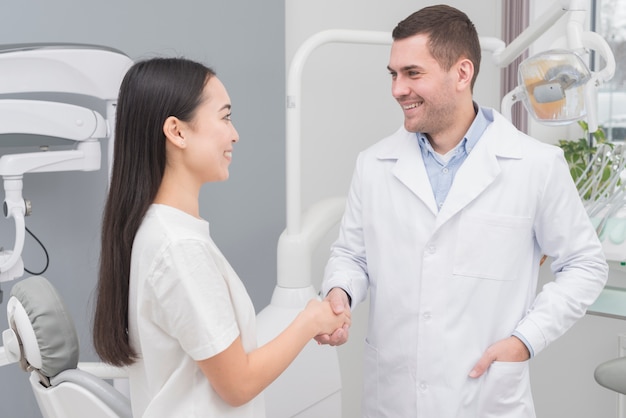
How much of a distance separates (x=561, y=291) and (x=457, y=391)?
28 cm

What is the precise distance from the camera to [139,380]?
1.16m

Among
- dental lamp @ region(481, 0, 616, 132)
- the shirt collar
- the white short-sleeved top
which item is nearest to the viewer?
the white short-sleeved top

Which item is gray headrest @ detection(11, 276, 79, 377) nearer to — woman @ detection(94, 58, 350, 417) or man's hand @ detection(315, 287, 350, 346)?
woman @ detection(94, 58, 350, 417)

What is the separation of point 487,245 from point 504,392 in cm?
28

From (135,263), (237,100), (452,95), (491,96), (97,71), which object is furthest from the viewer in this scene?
(491,96)

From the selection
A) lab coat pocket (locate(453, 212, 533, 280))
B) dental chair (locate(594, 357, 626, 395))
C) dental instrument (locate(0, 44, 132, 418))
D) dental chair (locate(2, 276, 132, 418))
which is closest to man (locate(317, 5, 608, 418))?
lab coat pocket (locate(453, 212, 533, 280))

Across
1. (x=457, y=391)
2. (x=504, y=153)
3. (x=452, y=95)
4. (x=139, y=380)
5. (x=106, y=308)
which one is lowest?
(x=457, y=391)

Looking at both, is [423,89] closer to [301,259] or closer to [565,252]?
[565,252]

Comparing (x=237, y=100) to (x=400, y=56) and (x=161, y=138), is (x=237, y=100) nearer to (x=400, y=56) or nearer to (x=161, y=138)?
(x=400, y=56)

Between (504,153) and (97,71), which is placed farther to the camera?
(97,71)

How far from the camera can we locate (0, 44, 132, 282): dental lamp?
5.18ft

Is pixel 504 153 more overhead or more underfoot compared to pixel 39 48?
more underfoot

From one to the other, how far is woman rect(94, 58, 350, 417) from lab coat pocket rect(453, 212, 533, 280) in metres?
0.44

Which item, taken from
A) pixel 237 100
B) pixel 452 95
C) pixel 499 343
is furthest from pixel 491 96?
pixel 499 343
